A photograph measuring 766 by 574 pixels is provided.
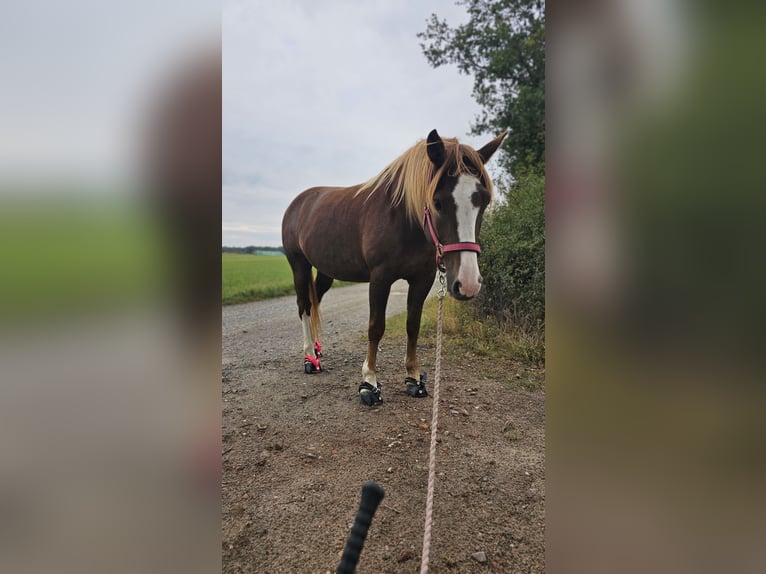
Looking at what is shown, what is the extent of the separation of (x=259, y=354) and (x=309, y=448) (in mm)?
2942

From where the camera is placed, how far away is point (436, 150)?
2227mm

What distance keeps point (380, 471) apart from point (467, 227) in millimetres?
1573

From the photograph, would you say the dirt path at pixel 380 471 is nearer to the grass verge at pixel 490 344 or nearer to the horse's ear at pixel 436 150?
the grass verge at pixel 490 344

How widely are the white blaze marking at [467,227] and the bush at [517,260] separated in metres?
2.73

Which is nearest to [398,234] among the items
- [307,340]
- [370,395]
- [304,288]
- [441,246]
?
[441,246]

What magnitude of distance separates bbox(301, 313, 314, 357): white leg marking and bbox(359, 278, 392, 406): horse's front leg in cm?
121
